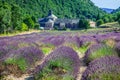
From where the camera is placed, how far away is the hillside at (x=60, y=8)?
125 m

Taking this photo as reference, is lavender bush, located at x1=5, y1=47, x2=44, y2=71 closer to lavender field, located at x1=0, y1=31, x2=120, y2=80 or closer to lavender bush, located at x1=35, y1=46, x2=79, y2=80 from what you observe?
lavender field, located at x1=0, y1=31, x2=120, y2=80

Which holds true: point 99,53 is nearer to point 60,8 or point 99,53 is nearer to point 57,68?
point 57,68

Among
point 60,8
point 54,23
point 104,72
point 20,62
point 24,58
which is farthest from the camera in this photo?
point 60,8

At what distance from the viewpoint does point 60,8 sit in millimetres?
152000

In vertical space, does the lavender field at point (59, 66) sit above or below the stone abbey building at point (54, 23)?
above

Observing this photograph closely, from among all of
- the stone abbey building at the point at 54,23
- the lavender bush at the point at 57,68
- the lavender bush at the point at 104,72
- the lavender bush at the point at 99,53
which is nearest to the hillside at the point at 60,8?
the stone abbey building at the point at 54,23

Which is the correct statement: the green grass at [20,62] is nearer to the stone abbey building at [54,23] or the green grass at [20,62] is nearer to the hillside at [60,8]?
the stone abbey building at [54,23]

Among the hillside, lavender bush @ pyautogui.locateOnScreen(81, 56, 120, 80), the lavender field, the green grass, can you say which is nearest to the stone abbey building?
the hillside

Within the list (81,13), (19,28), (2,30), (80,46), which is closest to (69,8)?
(81,13)

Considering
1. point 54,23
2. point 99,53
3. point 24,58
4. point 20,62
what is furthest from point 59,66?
point 54,23

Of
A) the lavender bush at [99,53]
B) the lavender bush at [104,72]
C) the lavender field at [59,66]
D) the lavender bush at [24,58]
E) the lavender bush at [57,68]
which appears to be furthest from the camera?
the lavender bush at [99,53]

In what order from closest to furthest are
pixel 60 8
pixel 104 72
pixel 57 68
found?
pixel 104 72, pixel 57 68, pixel 60 8

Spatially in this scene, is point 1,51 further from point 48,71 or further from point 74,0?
point 74,0

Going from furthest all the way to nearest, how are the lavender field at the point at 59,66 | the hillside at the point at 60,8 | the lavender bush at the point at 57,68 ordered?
the hillside at the point at 60,8, the lavender bush at the point at 57,68, the lavender field at the point at 59,66
